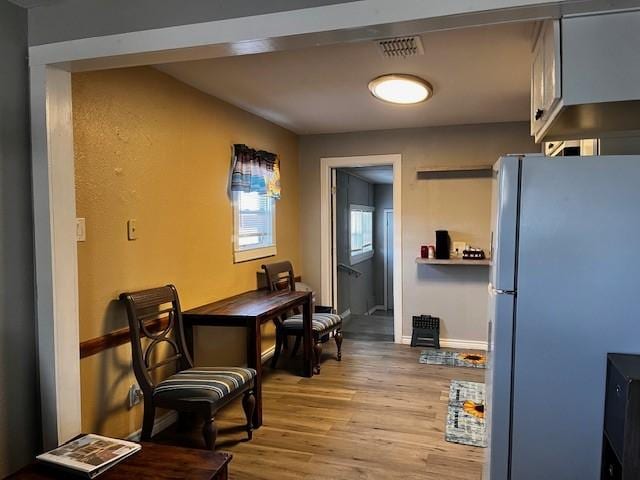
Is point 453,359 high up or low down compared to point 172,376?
down

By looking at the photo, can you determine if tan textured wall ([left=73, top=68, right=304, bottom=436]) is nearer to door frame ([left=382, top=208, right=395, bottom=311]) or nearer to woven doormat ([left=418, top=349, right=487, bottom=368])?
woven doormat ([left=418, top=349, right=487, bottom=368])

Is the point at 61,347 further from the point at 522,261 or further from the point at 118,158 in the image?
the point at 522,261

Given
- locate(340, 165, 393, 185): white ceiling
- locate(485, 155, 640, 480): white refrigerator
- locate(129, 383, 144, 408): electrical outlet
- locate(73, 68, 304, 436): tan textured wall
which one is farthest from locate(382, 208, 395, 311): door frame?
locate(485, 155, 640, 480): white refrigerator

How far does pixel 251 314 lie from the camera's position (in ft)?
10.2

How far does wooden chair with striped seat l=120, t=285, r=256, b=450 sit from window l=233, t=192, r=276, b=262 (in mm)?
1082

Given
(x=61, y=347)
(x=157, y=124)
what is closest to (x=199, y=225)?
(x=157, y=124)

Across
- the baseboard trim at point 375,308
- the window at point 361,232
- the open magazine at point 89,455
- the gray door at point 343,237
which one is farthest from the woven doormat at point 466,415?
the baseboard trim at point 375,308

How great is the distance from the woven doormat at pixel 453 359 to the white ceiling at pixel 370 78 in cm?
227

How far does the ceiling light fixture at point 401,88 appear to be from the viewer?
10.5 ft

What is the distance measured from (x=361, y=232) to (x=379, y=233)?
1.24m

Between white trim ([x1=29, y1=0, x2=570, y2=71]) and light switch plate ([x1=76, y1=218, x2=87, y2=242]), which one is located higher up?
white trim ([x1=29, y1=0, x2=570, y2=71])


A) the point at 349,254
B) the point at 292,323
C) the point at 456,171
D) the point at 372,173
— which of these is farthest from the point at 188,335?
the point at 372,173

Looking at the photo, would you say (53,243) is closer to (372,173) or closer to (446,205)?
(446,205)

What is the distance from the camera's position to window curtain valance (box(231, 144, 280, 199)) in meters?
3.91
